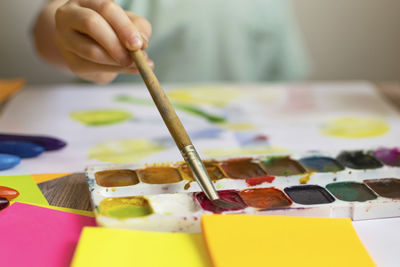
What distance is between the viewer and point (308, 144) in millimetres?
668

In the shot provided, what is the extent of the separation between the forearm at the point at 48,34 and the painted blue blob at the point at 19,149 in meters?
0.33

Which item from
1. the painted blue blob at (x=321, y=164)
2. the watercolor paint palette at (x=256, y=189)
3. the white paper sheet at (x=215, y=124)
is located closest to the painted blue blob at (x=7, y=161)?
the white paper sheet at (x=215, y=124)

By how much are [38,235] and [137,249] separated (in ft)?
0.31

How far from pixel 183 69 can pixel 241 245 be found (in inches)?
31.6

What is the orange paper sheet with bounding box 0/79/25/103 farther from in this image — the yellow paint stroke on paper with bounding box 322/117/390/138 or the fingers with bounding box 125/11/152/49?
the yellow paint stroke on paper with bounding box 322/117/390/138

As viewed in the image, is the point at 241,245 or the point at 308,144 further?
the point at 308,144

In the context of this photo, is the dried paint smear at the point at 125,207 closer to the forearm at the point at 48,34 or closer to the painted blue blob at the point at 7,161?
the painted blue blob at the point at 7,161

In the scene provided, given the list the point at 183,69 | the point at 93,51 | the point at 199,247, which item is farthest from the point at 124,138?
the point at 183,69

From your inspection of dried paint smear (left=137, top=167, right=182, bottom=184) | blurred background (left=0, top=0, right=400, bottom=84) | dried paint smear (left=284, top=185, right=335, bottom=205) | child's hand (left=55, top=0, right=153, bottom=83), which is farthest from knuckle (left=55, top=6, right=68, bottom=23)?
blurred background (left=0, top=0, right=400, bottom=84)

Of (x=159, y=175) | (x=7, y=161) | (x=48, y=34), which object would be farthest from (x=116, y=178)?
(x=48, y=34)

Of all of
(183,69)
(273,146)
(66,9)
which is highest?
(183,69)

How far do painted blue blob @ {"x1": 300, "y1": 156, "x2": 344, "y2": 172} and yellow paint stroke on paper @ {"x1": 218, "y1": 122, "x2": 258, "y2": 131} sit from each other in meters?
0.18

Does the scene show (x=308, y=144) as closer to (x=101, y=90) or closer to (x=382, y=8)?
(x=101, y=90)

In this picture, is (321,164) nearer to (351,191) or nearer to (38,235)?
(351,191)
